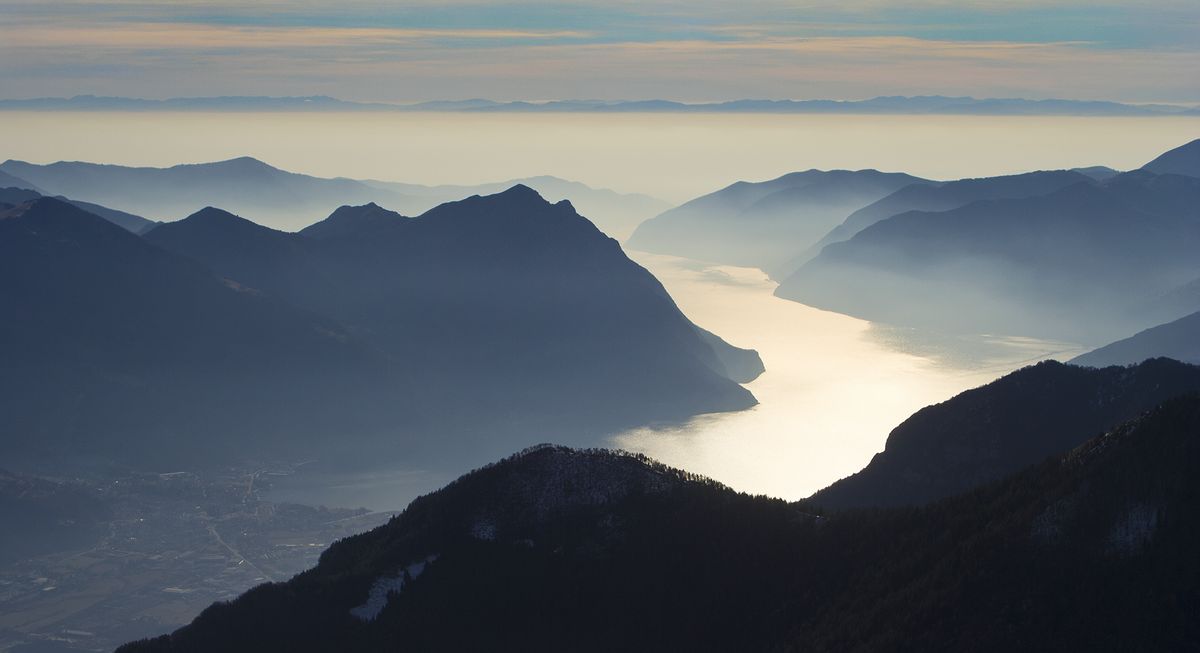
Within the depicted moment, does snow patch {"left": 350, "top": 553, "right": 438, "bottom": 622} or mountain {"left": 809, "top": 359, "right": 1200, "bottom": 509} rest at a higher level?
mountain {"left": 809, "top": 359, "right": 1200, "bottom": 509}

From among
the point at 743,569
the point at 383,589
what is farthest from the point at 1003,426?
the point at 383,589

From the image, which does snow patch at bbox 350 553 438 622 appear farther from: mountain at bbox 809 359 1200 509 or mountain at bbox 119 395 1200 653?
mountain at bbox 809 359 1200 509

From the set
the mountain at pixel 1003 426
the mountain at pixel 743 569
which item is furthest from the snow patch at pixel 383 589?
the mountain at pixel 1003 426

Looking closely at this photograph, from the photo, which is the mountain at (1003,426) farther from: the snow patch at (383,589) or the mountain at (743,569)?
the snow patch at (383,589)

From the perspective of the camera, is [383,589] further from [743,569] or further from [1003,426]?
[1003,426]

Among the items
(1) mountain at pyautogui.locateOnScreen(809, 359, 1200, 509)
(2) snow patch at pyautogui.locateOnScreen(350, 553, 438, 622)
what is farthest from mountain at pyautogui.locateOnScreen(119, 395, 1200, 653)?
(1) mountain at pyautogui.locateOnScreen(809, 359, 1200, 509)

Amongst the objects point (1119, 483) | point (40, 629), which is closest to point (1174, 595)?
point (1119, 483)

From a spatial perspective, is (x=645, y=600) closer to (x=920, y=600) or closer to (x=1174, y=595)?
(x=920, y=600)
